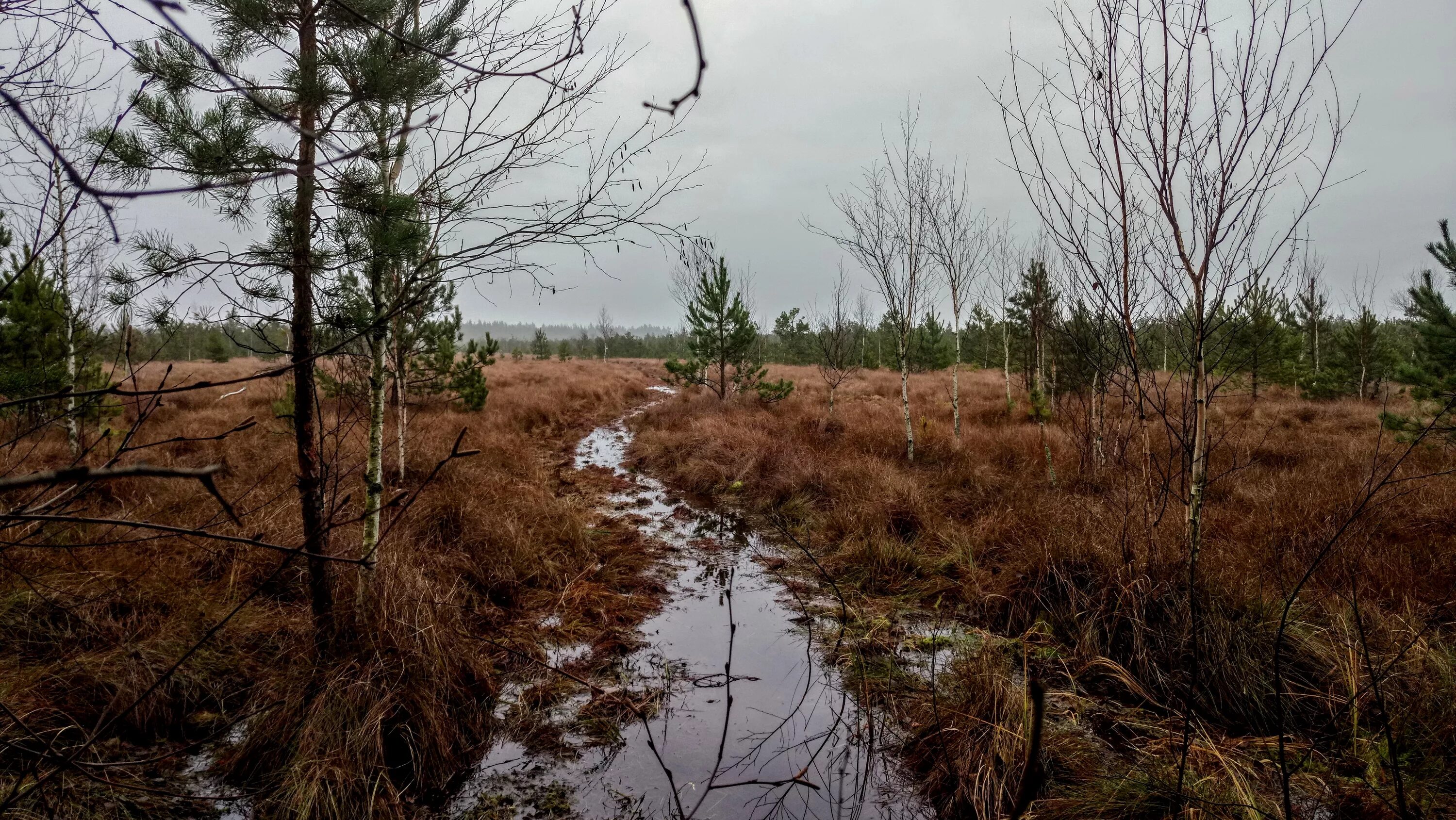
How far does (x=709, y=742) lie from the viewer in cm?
374

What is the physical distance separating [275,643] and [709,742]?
281 cm

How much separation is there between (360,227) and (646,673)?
332 centimetres

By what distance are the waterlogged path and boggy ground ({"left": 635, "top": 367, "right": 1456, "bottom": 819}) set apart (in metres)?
0.35

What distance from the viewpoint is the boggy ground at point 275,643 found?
9.78ft

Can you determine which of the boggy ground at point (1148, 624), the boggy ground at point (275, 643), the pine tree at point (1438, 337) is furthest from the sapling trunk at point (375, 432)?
the pine tree at point (1438, 337)

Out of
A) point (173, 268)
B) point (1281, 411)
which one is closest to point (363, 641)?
point (173, 268)

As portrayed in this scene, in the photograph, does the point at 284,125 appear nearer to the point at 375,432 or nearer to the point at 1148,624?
the point at 375,432

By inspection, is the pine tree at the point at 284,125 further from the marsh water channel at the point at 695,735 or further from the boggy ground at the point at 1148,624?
the boggy ground at the point at 1148,624

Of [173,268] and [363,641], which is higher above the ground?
[173,268]

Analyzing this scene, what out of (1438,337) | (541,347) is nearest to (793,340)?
(541,347)

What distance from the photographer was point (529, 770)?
3471mm

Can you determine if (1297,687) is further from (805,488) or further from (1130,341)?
(805,488)

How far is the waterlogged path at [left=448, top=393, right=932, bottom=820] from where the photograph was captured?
10.6 feet

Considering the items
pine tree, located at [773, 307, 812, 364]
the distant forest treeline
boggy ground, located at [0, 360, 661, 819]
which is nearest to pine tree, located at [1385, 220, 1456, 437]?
the distant forest treeline
